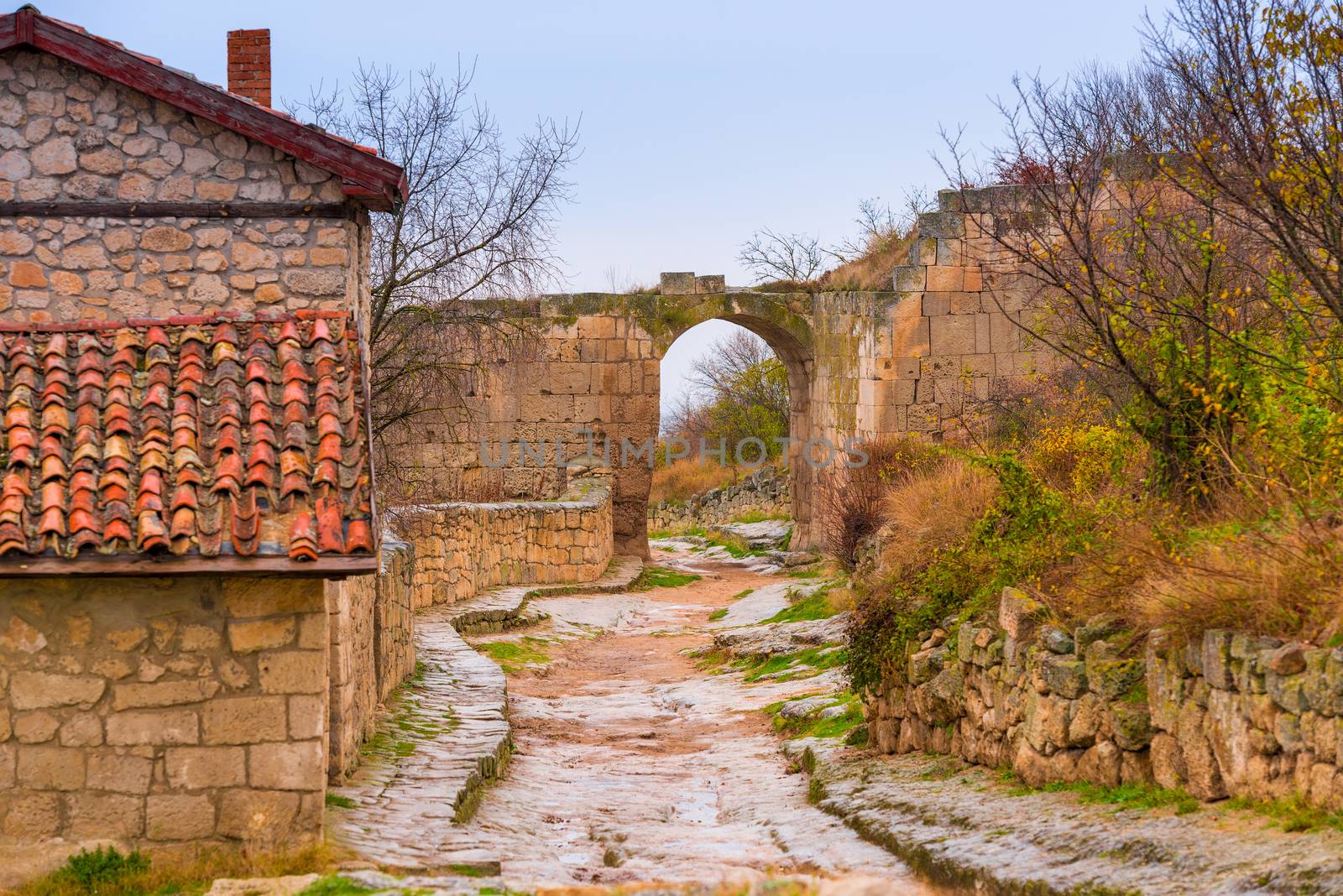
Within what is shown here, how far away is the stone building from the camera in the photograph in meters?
7.07

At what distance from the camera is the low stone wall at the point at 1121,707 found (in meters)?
5.98

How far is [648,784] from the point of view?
10508mm

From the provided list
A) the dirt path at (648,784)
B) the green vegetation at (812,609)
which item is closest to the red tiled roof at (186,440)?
the dirt path at (648,784)

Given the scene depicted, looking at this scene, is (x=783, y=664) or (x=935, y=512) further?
(x=783, y=664)

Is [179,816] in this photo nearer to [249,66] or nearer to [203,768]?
[203,768]

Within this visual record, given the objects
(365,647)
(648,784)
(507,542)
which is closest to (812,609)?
(507,542)

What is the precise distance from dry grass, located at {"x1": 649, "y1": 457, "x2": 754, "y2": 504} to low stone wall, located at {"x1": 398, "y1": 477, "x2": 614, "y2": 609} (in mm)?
12513

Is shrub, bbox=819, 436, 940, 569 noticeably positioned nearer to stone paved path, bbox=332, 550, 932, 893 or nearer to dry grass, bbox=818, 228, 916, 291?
stone paved path, bbox=332, 550, 932, 893

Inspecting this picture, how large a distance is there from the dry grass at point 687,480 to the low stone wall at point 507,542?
41.1 ft

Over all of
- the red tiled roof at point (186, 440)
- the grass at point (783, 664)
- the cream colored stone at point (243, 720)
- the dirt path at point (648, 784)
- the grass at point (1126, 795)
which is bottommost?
the dirt path at point (648, 784)

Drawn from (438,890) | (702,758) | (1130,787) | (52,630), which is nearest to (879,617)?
(702,758)

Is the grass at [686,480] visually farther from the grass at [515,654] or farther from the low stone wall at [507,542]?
the grass at [515,654]

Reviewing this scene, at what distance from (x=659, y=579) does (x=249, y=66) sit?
13401 mm

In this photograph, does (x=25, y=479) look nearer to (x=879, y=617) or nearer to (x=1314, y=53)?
(x=879, y=617)
